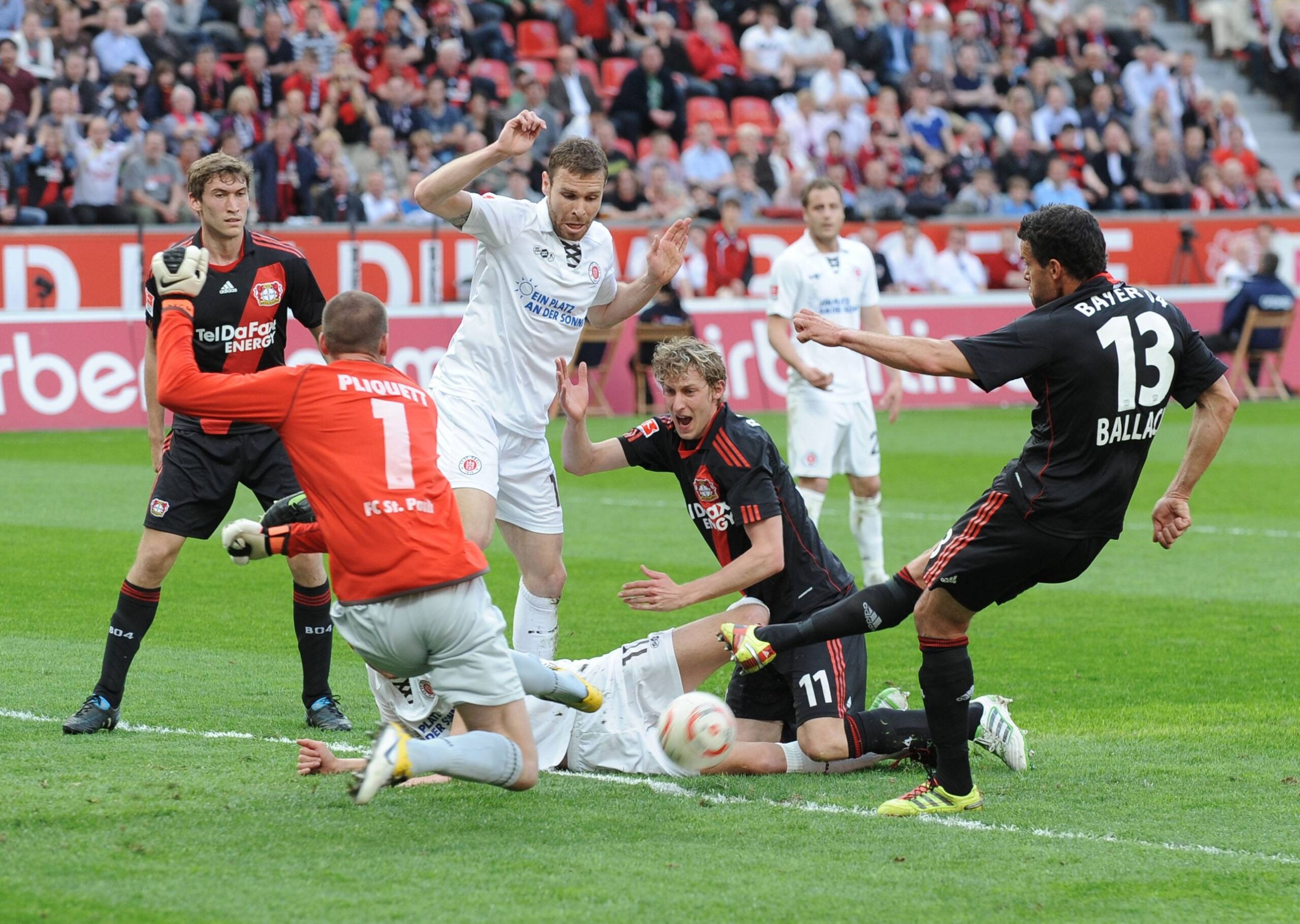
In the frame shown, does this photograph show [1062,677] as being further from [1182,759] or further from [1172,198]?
[1172,198]

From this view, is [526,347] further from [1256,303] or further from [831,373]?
[1256,303]

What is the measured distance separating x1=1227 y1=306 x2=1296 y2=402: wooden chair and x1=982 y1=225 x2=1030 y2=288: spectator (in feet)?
10.7

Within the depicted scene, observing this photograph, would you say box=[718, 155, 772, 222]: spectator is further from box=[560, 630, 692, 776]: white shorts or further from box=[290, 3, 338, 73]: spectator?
box=[560, 630, 692, 776]: white shorts

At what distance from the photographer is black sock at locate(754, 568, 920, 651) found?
249 inches

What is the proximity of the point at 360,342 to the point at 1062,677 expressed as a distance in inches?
174

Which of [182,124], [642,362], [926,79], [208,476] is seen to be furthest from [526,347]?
[926,79]

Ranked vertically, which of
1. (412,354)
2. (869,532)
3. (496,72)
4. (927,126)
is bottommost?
(412,354)

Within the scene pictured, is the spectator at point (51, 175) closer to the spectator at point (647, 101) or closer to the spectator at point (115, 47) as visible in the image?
the spectator at point (115, 47)

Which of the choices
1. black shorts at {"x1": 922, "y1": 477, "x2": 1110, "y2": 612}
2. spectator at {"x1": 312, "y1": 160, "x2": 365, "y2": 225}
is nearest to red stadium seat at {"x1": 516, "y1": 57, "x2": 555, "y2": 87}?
spectator at {"x1": 312, "y1": 160, "x2": 365, "y2": 225}

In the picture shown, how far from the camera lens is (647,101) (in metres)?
26.3

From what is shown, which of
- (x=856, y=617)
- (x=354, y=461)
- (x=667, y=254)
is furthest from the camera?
(x=667, y=254)

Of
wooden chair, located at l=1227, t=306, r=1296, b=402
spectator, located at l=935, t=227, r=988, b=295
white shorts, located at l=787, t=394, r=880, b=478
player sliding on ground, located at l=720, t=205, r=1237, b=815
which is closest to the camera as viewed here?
player sliding on ground, located at l=720, t=205, r=1237, b=815

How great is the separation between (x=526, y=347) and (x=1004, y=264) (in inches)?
785

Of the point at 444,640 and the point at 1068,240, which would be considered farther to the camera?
the point at 1068,240
